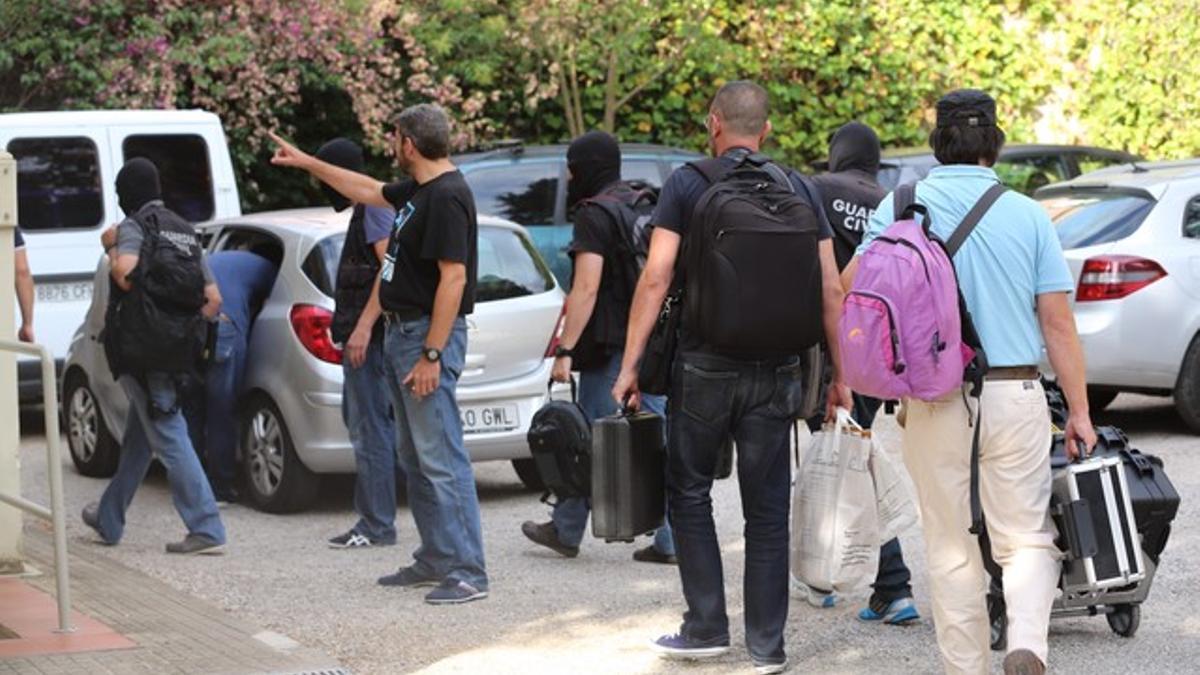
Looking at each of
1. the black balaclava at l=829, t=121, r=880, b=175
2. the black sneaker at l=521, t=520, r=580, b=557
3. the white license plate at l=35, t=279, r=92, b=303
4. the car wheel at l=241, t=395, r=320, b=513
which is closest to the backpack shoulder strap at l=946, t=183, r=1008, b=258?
the black balaclava at l=829, t=121, r=880, b=175

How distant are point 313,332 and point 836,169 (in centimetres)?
335

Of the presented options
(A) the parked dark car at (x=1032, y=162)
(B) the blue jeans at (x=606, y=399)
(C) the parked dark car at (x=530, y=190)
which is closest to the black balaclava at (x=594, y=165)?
(B) the blue jeans at (x=606, y=399)

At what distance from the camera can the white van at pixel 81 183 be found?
1434 centimetres

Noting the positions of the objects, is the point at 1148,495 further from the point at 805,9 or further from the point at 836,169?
the point at 805,9

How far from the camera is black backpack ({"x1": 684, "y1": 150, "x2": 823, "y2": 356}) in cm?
708

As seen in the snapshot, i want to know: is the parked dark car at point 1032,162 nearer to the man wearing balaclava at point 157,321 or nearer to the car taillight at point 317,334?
the car taillight at point 317,334

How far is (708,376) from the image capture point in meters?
7.25

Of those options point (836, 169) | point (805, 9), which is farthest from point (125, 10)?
point (836, 169)

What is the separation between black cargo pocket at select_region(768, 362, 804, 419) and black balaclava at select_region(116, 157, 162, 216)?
12.7 ft

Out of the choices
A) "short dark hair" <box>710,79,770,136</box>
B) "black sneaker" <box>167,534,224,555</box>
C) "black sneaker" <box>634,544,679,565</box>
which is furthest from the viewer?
"black sneaker" <box>167,534,224,555</box>

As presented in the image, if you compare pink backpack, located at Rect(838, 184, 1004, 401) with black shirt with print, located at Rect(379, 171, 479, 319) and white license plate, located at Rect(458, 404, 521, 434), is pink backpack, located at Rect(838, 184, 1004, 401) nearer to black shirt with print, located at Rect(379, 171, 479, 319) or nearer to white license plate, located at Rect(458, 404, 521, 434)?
black shirt with print, located at Rect(379, 171, 479, 319)

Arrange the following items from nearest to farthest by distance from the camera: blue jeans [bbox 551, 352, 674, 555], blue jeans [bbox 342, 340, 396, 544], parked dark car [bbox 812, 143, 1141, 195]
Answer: blue jeans [bbox 551, 352, 674, 555] → blue jeans [bbox 342, 340, 396, 544] → parked dark car [bbox 812, 143, 1141, 195]

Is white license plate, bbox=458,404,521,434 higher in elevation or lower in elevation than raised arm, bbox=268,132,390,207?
lower

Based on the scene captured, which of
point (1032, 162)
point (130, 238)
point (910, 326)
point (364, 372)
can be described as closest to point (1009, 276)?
point (910, 326)
